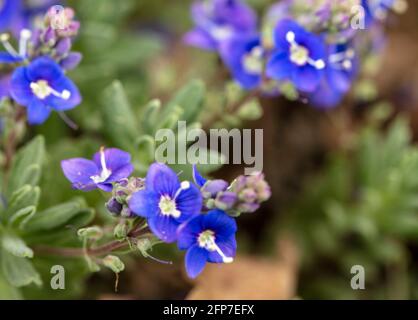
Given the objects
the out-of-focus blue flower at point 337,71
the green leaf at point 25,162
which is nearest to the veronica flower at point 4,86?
the green leaf at point 25,162

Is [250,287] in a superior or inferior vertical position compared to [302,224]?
inferior

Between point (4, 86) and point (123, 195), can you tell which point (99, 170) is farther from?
point (4, 86)

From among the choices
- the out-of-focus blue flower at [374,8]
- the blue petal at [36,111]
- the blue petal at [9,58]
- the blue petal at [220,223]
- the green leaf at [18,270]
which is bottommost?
the green leaf at [18,270]

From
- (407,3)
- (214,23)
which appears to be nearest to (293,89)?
(214,23)

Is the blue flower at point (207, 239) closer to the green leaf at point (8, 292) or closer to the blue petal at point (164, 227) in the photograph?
the blue petal at point (164, 227)

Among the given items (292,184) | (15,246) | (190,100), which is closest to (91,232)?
(15,246)
